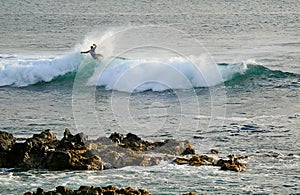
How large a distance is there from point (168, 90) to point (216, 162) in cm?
1453

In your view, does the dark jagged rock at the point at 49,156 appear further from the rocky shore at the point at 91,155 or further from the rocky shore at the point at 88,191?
the rocky shore at the point at 88,191

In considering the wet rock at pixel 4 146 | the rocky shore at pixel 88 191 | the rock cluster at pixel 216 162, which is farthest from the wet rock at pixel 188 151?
the rocky shore at pixel 88 191

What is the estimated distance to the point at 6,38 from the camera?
5541cm

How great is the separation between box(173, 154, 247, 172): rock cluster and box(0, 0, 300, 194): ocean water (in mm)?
285

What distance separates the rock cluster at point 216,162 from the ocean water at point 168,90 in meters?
0.28

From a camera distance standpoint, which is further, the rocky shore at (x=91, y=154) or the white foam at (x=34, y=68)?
the white foam at (x=34, y=68)

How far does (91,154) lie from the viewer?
20609 millimetres

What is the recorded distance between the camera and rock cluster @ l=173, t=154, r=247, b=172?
20.0m

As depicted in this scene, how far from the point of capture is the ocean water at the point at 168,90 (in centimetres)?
1955

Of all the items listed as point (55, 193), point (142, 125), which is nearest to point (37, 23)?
point (142, 125)

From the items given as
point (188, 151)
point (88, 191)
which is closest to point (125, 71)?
point (188, 151)

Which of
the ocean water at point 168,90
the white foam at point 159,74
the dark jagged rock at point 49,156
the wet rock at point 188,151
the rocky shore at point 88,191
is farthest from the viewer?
the white foam at point 159,74

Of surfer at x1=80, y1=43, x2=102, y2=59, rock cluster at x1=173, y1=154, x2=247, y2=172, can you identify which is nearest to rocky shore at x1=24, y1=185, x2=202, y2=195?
rock cluster at x1=173, y1=154, x2=247, y2=172

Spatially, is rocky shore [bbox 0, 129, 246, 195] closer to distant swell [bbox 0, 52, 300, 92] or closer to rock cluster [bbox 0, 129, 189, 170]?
rock cluster [bbox 0, 129, 189, 170]
